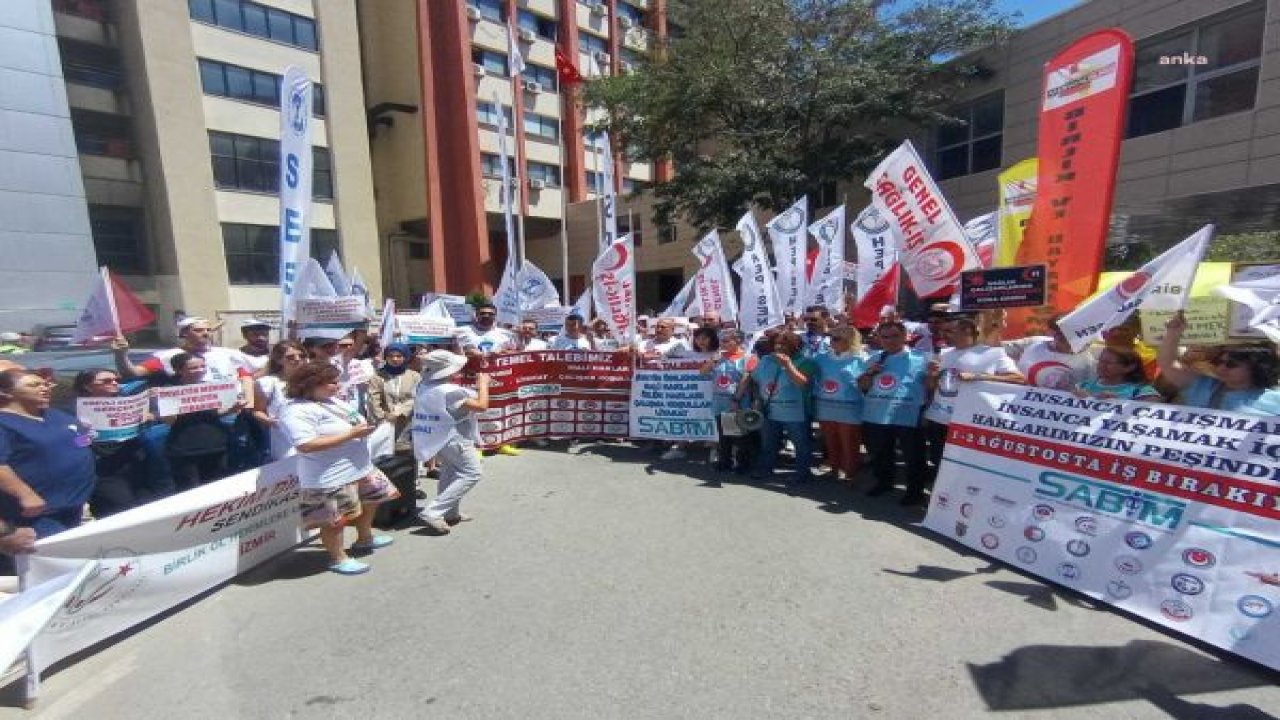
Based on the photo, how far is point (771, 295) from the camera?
8242mm

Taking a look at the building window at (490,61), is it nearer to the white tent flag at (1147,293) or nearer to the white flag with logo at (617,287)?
the white flag with logo at (617,287)

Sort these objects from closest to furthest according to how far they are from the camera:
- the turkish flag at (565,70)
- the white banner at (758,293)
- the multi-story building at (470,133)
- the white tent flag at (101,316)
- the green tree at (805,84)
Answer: the white tent flag at (101,316), the white banner at (758,293), the green tree at (805,84), the turkish flag at (565,70), the multi-story building at (470,133)

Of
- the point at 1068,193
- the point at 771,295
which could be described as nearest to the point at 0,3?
the point at 771,295

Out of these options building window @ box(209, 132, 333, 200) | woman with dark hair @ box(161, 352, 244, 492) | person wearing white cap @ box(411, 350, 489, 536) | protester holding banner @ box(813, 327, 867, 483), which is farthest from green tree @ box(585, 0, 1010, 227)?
building window @ box(209, 132, 333, 200)

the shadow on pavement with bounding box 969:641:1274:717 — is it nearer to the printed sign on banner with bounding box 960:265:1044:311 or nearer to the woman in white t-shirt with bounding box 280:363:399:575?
the printed sign on banner with bounding box 960:265:1044:311

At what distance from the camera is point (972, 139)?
54.4 ft

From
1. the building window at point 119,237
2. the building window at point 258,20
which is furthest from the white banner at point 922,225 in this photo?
the building window at point 119,237

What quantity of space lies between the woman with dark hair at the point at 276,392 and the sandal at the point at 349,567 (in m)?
0.97

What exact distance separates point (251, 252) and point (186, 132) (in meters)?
4.61

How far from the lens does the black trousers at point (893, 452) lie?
5.83 meters

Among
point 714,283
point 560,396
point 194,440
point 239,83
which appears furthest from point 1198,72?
point 239,83

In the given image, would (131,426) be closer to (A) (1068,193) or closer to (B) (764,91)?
(A) (1068,193)

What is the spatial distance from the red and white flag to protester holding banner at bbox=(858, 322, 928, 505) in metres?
6.49

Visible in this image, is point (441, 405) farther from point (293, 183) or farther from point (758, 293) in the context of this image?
point (758, 293)
